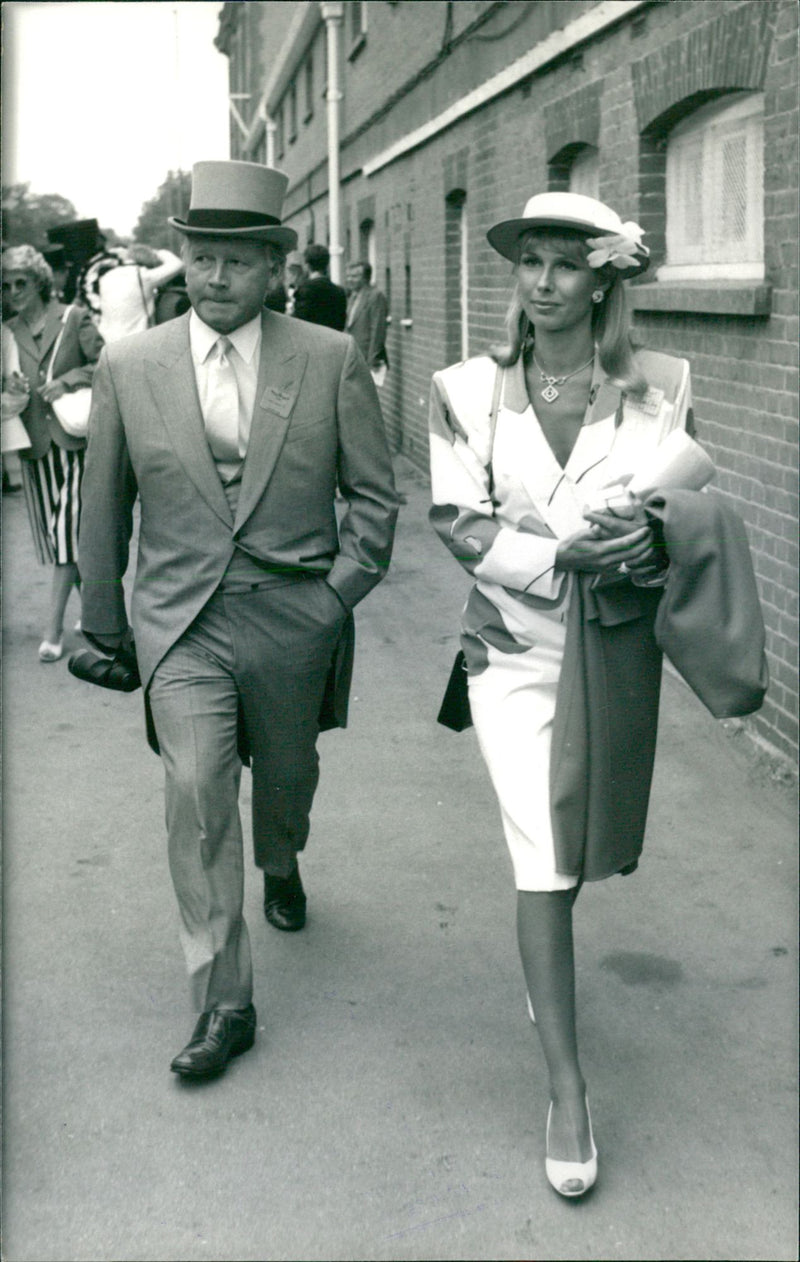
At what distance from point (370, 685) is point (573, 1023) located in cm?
416

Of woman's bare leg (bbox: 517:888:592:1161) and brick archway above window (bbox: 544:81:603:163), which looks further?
brick archway above window (bbox: 544:81:603:163)

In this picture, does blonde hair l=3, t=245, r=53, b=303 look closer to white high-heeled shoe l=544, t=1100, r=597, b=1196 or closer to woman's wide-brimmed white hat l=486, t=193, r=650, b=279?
woman's wide-brimmed white hat l=486, t=193, r=650, b=279

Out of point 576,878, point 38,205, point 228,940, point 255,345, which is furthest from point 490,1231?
point 38,205

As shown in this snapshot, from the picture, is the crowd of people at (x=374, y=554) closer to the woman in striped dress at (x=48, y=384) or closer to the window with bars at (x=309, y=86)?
the woman in striped dress at (x=48, y=384)

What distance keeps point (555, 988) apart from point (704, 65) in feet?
14.8

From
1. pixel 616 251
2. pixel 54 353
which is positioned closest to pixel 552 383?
pixel 616 251

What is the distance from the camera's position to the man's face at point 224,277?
12.6 feet

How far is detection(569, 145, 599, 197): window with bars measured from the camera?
9.10 m

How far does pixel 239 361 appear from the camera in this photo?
396 centimetres

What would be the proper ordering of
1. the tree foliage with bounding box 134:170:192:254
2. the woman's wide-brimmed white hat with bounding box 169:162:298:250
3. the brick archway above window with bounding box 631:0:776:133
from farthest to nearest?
1. the brick archway above window with bounding box 631:0:776:133
2. the tree foliage with bounding box 134:170:192:254
3. the woman's wide-brimmed white hat with bounding box 169:162:298:250

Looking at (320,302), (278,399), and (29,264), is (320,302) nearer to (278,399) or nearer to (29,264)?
(29,264)

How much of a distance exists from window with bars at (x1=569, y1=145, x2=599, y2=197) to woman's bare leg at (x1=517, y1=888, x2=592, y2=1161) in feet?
20.0

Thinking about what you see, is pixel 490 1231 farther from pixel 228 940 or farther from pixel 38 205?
pixel 38 205

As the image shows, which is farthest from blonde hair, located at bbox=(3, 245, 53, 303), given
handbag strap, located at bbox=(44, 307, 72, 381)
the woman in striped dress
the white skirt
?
the white skirt
